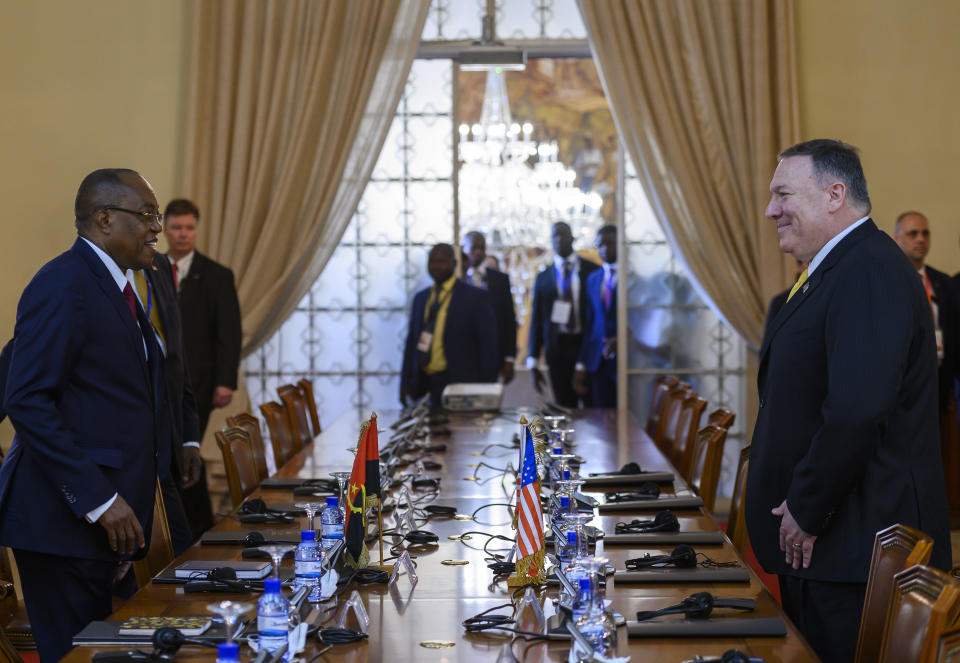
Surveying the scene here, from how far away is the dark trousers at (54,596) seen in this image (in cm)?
309

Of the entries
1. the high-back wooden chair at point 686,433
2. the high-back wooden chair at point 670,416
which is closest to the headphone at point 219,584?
the high-back wooden chair at point 686,433

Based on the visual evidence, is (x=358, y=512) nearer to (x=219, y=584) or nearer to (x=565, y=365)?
(x=219, y=584)

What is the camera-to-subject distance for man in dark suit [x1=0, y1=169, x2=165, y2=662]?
2.99 m

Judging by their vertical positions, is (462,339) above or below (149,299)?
below

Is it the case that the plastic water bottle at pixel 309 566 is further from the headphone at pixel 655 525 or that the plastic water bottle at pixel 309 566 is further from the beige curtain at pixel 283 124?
the beige curtain at pixel 283 124

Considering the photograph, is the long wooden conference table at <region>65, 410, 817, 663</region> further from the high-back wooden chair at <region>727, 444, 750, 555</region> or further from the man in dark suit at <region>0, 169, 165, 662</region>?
the man in dark suit at <region>0, 169, 165, 662</region>

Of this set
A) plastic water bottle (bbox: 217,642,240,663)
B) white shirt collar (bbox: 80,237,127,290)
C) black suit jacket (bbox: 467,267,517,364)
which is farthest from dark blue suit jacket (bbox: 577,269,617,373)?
plastic water bottle (bbox: 217,642,240,663)

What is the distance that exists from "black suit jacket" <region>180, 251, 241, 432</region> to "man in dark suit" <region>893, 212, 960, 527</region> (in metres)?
4.07

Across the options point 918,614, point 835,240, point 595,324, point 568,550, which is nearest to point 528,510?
point 568,550

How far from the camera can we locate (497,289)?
32.0 feet

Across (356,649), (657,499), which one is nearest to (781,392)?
(657,499)

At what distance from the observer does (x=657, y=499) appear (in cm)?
372

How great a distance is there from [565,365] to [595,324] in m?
0.71

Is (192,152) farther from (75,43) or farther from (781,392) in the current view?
(781,392)
